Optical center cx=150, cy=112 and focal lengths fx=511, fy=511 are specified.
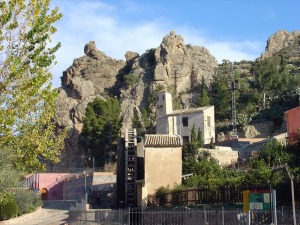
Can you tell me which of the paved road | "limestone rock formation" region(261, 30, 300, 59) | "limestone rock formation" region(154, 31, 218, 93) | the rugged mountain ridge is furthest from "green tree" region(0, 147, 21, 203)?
"limestone rock formation" region(261, 30, 300, 59)

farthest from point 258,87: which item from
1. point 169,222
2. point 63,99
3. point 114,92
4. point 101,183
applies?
point 169,222

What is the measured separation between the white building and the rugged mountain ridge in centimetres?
831

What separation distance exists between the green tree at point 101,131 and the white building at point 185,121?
5.74 metres

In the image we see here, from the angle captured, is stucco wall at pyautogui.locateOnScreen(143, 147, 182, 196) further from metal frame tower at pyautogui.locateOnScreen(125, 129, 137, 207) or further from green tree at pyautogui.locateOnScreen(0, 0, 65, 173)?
green tree at pyautogui.locateOnScreen(0, 0, 65, 173)

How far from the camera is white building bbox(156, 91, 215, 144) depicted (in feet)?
179

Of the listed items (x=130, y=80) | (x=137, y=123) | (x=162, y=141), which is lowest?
(x=162, y=141)

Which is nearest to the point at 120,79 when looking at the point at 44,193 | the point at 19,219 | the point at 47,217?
the point at 44,193

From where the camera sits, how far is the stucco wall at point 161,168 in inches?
1220

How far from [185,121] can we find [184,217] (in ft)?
109

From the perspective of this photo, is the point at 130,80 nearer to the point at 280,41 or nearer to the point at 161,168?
the point at 280,41

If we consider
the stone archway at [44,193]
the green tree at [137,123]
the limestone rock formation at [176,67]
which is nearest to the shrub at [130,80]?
the limestone rock formation at [176,67]

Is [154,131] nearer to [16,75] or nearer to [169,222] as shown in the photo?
[169,222]

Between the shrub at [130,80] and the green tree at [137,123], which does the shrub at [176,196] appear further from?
the shrub at [130,80]

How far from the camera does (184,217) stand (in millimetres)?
22688
